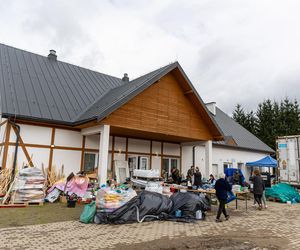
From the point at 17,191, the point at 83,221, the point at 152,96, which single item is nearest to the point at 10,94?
the point at 17,191

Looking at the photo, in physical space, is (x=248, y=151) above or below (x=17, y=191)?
above

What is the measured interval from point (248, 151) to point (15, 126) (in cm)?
2000

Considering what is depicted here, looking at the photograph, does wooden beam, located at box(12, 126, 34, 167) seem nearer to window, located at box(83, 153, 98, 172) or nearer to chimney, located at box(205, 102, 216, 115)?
window, located at box(83, 153, 98, 172)

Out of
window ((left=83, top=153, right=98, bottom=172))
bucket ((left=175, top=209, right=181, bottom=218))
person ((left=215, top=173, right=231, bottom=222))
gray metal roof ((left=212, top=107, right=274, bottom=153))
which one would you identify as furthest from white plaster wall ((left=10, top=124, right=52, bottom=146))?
gray metal roof ((left=212, top=107, right=274, bottom=153))

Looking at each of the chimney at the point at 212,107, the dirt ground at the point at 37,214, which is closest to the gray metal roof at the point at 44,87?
the dirt ground at the point at 37,214

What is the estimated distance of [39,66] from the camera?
16.8m

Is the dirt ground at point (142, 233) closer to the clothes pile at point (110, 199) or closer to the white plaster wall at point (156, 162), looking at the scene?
the clothes pile at point (110, 199)

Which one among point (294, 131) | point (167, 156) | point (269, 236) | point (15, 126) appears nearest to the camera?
point (269, 236)

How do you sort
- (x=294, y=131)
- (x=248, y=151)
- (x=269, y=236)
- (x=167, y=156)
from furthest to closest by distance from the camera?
(x=294, y=131) → (x=248, y=151) → (x=167, y=156) → (x=269, y=236)

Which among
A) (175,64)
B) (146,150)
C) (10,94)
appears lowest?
(146,150)

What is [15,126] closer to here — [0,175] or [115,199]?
[0,175]

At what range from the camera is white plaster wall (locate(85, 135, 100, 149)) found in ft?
47.0

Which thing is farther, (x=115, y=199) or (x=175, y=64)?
(x=175, y=64)

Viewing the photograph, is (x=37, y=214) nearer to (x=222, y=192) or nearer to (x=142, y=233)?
(x=142, y=233)
